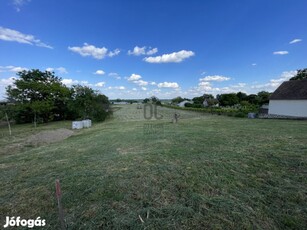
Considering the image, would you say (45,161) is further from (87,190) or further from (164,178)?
(164,178)

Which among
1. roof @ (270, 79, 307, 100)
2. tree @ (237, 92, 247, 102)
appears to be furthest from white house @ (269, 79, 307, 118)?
tree @ (237, 92, 247, 102)

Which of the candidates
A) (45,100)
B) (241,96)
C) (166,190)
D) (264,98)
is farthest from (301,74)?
(45,100)

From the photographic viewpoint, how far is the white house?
1596 centimetres

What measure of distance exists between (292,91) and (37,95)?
3017 centimetres

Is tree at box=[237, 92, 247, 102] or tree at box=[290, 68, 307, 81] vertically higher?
tree at box=[290, 68, 307, 81]

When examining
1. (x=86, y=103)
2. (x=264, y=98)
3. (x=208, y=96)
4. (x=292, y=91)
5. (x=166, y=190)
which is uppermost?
(x=208, y=96)

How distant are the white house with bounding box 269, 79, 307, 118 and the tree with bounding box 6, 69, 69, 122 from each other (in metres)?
26.0

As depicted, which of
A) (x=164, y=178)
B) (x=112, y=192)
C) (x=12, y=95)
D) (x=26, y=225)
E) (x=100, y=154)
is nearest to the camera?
(x=26, y=225)

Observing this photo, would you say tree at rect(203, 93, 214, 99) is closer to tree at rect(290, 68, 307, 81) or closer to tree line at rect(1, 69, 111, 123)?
tree at rect(290, 68, 307, 81)

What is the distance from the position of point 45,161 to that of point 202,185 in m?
4.77

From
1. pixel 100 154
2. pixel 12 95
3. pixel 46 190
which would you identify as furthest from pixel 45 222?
pixel 12 95

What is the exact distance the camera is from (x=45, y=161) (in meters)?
4.85

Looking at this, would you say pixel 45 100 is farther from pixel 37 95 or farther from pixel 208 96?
pixel 208 96

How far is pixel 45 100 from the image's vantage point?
18.7 meters
